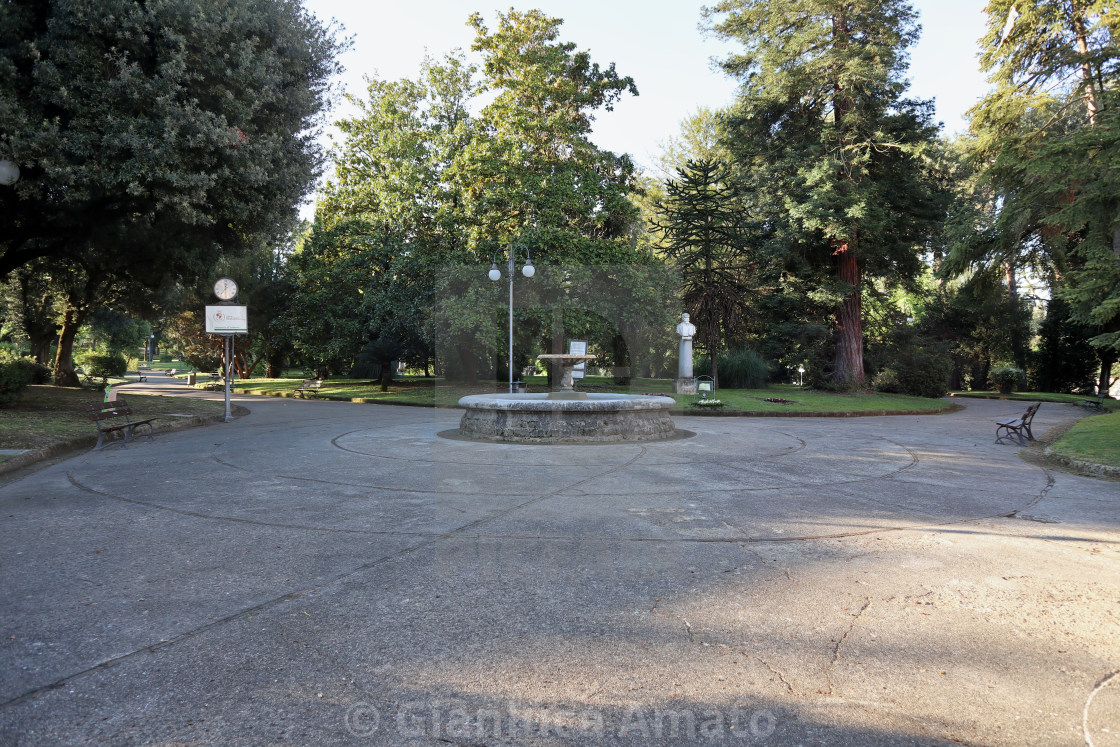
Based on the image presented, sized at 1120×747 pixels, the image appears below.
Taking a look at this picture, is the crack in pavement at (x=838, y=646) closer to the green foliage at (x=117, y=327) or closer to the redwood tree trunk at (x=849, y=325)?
the redwood tree trunk at (x=849, y=325)

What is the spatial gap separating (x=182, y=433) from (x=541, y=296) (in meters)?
15.3

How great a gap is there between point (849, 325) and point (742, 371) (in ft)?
16.9

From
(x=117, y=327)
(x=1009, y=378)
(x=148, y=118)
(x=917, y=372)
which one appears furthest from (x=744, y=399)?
(x=117, y=327)

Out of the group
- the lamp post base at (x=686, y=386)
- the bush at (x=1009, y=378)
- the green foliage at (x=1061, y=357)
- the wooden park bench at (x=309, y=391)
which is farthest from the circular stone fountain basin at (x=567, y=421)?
the green foliage at (x=1061, y=357)

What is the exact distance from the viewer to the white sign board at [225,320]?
17.3 metres

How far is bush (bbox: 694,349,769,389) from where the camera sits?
96.6ft

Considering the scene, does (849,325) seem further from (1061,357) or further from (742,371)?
(1061,357)

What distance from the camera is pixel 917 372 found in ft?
91.9

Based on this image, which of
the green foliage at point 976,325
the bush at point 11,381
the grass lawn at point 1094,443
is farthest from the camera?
the green foliage at point 976,325

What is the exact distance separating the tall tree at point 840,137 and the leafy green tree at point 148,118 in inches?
795

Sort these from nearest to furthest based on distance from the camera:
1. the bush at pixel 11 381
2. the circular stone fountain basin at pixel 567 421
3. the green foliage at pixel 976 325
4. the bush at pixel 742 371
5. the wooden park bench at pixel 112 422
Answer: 1. the wooden park bench at pixel 112 422
2. the circular stone fountain basin at pixel 567 421
3. the bush at pixel 11 381
4. the bush at pixel 742 371
5. the green foliage at pixel 976 325

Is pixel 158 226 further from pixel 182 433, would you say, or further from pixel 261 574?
pixel 261 574

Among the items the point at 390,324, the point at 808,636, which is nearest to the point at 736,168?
the point at 390,324

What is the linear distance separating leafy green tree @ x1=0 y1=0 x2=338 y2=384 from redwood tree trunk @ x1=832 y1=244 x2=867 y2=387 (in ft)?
75.8
